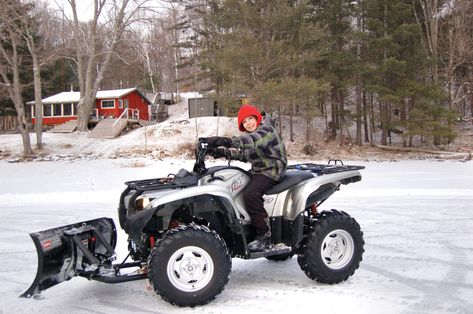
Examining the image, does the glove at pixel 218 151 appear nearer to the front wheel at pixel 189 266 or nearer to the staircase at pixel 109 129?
the front wheel at pixel 189 266

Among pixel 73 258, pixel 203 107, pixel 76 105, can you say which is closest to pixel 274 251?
pixel 73 258

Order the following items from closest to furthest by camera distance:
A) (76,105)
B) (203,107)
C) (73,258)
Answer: (73,258), (203,107), (76,105)

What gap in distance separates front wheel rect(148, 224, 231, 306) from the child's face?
1183mm

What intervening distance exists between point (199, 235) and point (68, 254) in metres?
1.19

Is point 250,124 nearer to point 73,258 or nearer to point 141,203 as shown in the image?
point 141,203

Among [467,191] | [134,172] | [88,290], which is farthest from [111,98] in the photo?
[88,290]

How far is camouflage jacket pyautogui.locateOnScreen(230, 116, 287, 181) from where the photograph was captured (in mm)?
4977

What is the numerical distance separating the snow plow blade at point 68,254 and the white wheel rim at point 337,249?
2225mm

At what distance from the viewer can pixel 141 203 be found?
4.64 m

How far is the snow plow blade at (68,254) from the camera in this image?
421 centimetres

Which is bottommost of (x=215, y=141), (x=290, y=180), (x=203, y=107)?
(x=290, y=180)

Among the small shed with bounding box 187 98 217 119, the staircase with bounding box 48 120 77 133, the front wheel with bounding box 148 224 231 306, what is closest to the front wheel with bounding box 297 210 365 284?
the front wheel with bounding box 148 224 231 306

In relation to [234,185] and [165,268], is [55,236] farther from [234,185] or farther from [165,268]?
[234,185]

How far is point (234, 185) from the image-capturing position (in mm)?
4988
